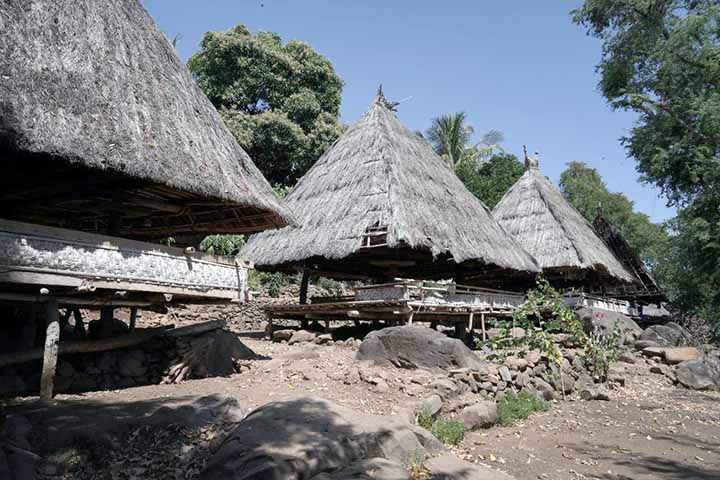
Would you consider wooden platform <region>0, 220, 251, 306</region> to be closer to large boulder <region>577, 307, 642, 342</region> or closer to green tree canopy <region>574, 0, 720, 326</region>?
large boulder <region>577, 307, 642, 342</region>

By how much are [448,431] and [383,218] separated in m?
5.70

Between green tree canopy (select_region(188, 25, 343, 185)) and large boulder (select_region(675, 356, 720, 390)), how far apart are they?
15883mm

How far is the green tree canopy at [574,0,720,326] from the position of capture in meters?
17.6

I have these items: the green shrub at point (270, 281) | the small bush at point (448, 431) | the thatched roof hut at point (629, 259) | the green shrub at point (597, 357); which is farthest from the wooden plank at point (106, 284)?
the thatched roof hut at point (629, 259)

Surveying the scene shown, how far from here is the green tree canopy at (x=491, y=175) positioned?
3011 cm

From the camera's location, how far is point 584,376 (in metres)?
11.8

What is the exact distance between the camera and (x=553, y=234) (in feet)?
66.6

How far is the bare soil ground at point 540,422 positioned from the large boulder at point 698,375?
92.7 inches

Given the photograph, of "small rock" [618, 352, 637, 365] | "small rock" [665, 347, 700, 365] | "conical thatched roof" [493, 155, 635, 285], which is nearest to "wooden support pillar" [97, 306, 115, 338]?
"small rock" [618, 352, 637, 365]

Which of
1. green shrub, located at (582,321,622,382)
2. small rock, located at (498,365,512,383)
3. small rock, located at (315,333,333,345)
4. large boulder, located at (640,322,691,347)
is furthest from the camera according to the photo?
large boulder, located at (640,322,691,347)

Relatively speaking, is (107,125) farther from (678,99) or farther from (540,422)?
(678,99)

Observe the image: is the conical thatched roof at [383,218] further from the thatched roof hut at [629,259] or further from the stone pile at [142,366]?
the thatched roof hut at [629,259]

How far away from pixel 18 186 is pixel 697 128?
757 inches

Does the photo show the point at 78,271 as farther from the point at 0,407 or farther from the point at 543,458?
the point at 543,458
